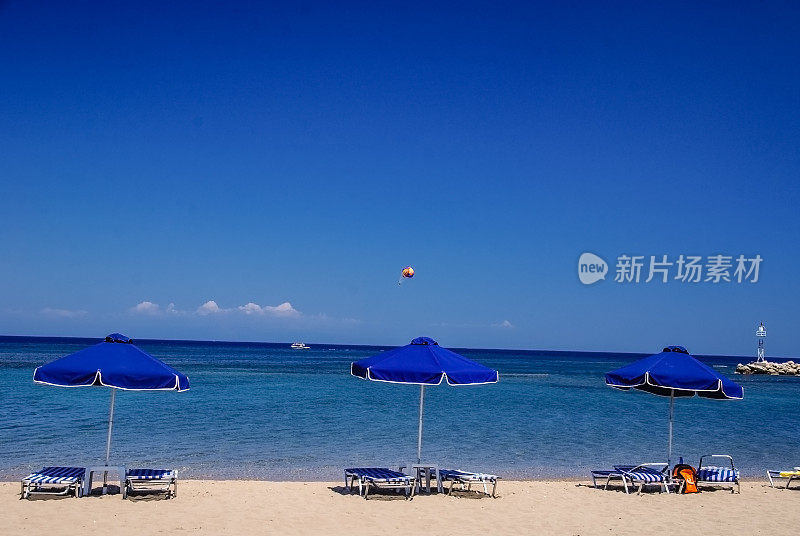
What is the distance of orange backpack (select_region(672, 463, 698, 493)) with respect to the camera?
11.5 metres

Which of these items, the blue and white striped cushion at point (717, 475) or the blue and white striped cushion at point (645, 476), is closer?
the blue and white striped cushion at point (645, 476)

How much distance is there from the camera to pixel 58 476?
962 cm

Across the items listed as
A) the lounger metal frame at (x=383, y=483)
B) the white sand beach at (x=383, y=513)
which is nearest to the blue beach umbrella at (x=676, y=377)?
the white sand beach at (x=383, y=513)

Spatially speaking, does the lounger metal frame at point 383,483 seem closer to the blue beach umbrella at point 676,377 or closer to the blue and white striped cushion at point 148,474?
the blue and white striped cushion at point 148,474

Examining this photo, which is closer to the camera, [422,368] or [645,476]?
[422,368]

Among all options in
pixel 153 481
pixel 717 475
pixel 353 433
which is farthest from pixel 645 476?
pixel 353 433

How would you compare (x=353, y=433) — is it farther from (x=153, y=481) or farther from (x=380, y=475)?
(x=153, y=481)

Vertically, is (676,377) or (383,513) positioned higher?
(676,377)

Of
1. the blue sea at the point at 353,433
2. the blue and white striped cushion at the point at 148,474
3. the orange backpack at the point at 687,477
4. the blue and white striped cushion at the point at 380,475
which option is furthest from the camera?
the blue sea at the point at 353,433

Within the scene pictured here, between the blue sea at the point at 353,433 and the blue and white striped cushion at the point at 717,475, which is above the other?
the blue and white striped cushion at the point at 717,475

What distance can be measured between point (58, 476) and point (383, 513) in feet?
14.5

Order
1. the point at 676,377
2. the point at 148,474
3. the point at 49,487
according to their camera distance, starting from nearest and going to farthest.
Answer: the point at 148,474
the point at 49,487
the point at 676,377

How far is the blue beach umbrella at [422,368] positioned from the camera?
943cm

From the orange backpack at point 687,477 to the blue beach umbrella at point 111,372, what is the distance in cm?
799
